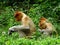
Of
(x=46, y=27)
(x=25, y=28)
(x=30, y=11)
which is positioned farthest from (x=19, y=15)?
(x=30, y=11)

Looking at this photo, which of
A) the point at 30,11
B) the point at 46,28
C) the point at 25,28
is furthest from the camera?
the point at 30,11

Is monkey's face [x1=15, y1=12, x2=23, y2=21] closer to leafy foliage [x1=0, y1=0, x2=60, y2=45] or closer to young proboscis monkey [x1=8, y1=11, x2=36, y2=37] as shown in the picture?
young proboscis monkey [x1=8, y1=11, x2=36, y2=37]

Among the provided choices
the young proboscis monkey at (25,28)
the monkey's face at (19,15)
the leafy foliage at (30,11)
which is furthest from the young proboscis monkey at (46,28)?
the monkey's face at (19,15)

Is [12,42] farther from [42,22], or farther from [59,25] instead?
[59,25]

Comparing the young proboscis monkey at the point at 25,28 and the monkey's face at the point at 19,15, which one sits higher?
the monkey's face at the point at 19,15

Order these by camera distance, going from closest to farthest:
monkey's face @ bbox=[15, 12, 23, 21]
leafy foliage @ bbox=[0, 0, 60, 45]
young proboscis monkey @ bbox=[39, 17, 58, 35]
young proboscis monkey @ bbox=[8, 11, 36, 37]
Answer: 1. young proboscis monkey @ bbox=[8, 11, 36, 37]
2. young proboscis monkey @ bbox=[39, 17, 58, 35]
3. monkey's face @ bbox=[15, 12, 23, 21]
4. leafy foliage @ bbox=[0, 0, 60, 45]

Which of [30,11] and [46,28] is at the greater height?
[30,11]

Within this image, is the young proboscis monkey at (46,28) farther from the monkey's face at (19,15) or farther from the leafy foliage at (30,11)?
the monkey's face at (19,15)

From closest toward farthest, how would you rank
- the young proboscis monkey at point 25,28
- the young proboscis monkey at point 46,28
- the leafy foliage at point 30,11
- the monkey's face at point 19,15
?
the young proboscis monkey at point 25,28 → the young proboscis monkey at point 46,28 → the monkey's face at point 19,15 → the leafy foliage at point 30,11

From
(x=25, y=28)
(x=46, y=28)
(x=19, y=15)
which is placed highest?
(x=19, y=15)

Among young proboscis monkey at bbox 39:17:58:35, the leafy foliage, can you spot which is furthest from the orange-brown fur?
the leafy foliage

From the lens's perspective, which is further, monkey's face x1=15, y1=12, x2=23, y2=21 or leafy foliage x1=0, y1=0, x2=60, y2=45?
leafy foliage x1=0, y1=0, x2=60, y2=45

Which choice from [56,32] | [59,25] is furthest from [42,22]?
[59,25]

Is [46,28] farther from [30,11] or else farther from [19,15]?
[30,11]
